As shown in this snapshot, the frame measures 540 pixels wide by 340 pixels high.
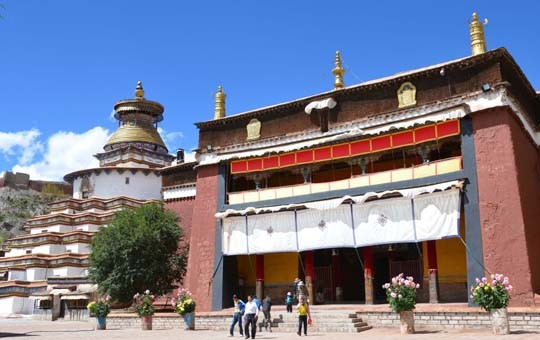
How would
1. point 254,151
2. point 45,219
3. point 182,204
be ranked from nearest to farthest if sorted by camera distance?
point 254,151, point 182,204, point 45,219

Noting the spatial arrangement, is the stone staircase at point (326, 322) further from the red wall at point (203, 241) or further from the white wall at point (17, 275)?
the white wall at point (17, 275)

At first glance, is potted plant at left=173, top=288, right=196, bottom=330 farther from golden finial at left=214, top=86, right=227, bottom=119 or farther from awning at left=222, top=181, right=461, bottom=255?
golden finial at left=214, top=86, right=227, bottom=119

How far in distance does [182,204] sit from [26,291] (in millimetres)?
11340

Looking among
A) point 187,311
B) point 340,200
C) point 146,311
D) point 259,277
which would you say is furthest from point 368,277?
point 146,311

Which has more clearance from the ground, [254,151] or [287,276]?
[254,151]

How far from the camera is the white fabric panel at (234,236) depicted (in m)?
23.0

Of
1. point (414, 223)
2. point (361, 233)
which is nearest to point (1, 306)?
point (361, 233)

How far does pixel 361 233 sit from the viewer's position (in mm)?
20188

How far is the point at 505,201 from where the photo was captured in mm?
17391

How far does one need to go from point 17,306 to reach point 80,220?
6.73 m

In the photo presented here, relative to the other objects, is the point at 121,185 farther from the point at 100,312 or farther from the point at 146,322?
the point at 146,322

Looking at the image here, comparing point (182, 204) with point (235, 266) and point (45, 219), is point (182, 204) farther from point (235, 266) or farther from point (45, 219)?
point (45, 219)

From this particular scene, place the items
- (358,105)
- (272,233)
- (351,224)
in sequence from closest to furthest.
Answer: (351,224)
(358,105)
(272,233)

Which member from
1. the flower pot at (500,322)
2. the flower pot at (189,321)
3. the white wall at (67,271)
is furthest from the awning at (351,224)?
the white wall at (67,271)
